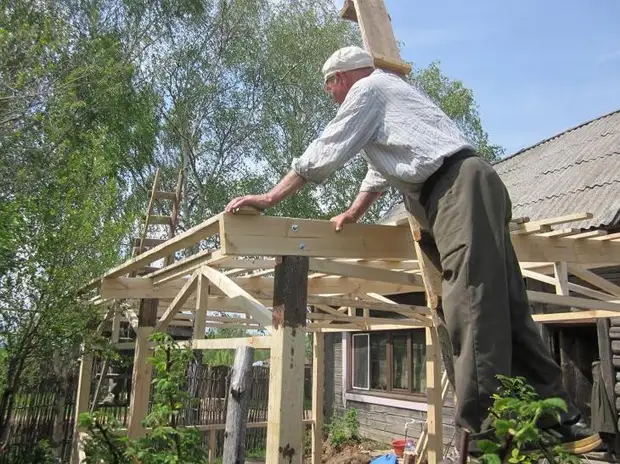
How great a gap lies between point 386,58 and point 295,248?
1088mm

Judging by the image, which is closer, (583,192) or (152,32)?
(583,192)

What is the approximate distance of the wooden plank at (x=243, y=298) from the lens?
2.84 metres

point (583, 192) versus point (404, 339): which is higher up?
point (583, 192)

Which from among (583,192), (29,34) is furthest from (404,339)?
(29,34)

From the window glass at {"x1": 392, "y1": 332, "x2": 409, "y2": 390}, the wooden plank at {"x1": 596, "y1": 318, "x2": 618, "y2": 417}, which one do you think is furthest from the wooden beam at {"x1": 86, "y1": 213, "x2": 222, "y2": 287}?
the window glass at {"x1": 392, "y1": 332, "x2": 409, "y2": 390}

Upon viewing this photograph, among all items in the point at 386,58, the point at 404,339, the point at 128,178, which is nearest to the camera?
the point at 386,58

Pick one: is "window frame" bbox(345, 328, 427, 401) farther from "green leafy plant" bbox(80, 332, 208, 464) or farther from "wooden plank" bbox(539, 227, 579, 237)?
"green leafy plant" bbox(80, 332, 208, 464)

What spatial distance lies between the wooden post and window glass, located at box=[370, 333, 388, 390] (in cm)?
834

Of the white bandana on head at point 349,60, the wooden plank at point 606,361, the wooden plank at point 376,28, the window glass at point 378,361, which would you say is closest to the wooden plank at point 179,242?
the white bandana on head at point 349,60

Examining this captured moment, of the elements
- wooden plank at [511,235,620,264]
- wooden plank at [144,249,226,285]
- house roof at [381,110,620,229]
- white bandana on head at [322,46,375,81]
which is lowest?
wooden plank at [144,249,226,285]

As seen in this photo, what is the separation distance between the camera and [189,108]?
1767cm

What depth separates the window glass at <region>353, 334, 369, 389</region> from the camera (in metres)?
11.5

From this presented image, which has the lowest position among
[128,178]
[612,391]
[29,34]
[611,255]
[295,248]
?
[612,391]

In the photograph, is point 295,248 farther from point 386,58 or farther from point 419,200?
point 386,58
